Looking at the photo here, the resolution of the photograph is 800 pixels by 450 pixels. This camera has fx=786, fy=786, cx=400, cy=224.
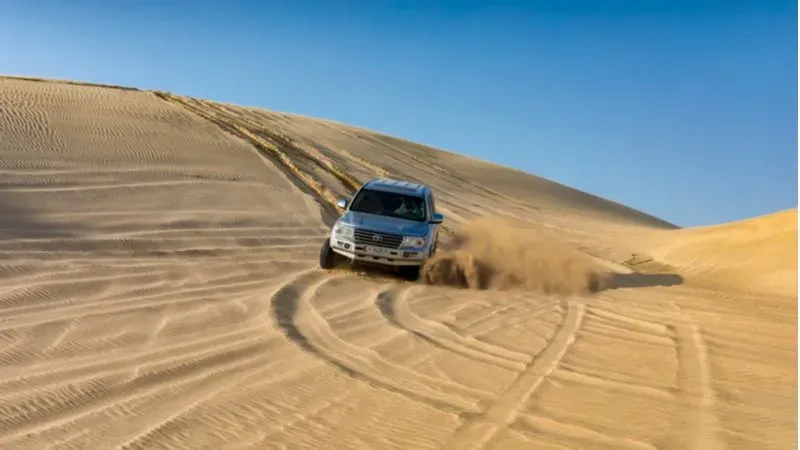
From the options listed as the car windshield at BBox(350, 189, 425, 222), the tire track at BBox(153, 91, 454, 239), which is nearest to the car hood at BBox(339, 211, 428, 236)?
the car windshield at BBox(350, 189, 425, 222)

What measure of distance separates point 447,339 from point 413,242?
4.30 metres

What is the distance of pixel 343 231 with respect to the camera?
1273 centimetres

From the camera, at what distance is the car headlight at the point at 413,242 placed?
1250 centimetres

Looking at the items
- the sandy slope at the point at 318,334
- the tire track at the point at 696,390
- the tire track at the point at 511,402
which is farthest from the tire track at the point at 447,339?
the tire track at the point at 696,390

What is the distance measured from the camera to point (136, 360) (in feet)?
22.0

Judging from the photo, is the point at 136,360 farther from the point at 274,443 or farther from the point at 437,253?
the point at 437,253

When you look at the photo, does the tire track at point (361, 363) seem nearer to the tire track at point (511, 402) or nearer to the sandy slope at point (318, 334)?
the sandy slope at point (318, 334)

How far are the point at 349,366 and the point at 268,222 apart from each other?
11.5 metres

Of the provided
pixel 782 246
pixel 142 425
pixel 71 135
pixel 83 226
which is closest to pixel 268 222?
pixel 83 226

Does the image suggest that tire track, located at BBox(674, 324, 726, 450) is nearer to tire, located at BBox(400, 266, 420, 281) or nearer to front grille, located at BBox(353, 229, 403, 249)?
tire, located at BBox(400, 266, 420, 281)

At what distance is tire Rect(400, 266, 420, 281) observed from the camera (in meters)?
12.6

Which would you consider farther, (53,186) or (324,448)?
(53,186)

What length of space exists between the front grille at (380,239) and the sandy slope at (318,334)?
2.02 ft

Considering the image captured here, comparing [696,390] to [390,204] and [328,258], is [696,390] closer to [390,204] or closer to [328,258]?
[328,258]
